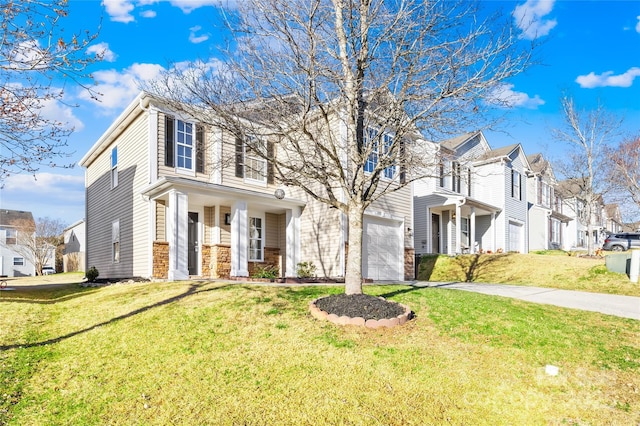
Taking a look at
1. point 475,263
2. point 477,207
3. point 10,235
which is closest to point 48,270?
point 10,235

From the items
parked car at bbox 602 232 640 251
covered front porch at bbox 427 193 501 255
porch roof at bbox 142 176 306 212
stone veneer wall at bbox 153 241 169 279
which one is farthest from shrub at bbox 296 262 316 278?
parked car at bbox 602 232 640 251

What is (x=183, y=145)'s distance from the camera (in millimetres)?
13445

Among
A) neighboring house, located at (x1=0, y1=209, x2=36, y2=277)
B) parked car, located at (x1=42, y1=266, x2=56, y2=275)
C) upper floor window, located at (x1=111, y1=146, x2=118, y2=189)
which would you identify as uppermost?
upper floor window, located at (x1=111, y1=146, x2=118, y2=189)

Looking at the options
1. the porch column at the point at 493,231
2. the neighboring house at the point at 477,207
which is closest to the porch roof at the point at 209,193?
the neighboring house at the point at 477,207

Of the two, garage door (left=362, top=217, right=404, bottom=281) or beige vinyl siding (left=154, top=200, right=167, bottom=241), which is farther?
garage door (left=362, top=217, right=404, bottom=281)

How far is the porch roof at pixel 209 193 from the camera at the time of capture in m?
11.7

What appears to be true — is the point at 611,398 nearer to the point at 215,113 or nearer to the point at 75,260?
the point at 215,113

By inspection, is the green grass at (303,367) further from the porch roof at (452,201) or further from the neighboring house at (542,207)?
the neighboring house at (542,207)

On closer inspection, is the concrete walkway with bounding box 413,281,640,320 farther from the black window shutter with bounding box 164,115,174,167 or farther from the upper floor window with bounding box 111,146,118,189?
the upper floor window with bounding box 111,146,118,189

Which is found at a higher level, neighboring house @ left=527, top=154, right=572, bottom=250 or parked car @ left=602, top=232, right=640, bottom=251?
neighboring house @ left=527, top=154, right=572, bottom=250

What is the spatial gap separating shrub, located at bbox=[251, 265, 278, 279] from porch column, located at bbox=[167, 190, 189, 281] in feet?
8.43

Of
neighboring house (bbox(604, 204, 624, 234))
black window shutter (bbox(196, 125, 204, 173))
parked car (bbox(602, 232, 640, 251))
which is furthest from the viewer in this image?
neighboring house (bbox(604, 204, 624, 234))

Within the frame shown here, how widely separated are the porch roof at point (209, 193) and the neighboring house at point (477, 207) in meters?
9.24

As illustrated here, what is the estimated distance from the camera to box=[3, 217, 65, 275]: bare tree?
41.0m
